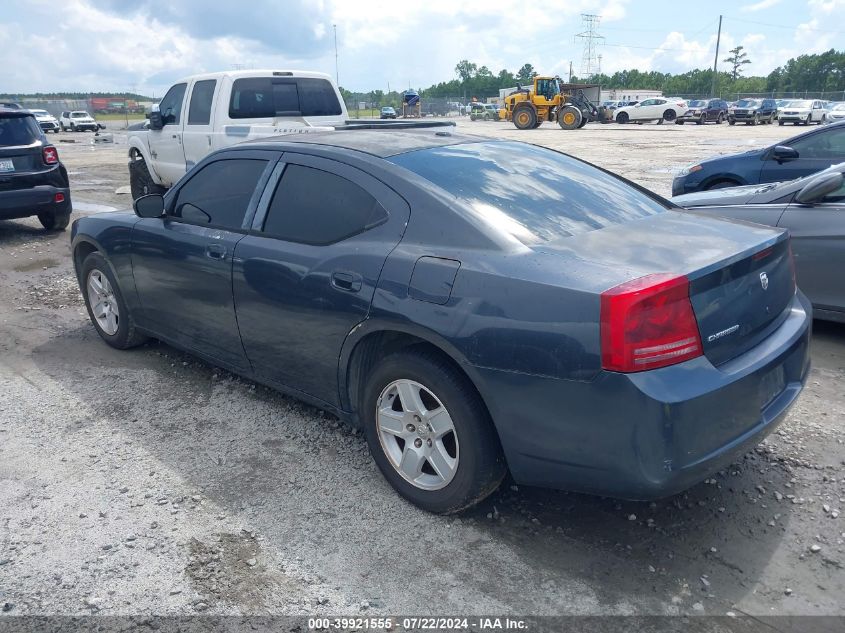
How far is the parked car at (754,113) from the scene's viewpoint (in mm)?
38281

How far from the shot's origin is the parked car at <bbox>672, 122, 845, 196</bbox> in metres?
7.45

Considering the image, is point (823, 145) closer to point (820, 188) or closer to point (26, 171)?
point (820, 188)

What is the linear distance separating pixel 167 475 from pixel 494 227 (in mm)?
2002

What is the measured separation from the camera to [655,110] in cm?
4056

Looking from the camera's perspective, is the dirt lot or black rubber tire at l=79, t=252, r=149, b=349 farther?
black rubber tire at l=79, t=252, r=149, b=349

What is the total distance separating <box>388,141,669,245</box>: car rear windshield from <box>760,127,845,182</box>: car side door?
464cm

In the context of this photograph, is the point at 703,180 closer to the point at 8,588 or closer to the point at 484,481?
the point at 484,481

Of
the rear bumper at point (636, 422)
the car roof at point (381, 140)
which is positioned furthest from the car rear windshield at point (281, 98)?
the rear bumper at point (636, 422)

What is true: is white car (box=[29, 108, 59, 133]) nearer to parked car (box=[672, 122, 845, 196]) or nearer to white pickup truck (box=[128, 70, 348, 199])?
white pickup truck (box=[128, 70, 348, 199])

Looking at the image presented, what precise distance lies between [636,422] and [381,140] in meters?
2.08

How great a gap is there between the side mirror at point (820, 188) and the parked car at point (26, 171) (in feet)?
28.9

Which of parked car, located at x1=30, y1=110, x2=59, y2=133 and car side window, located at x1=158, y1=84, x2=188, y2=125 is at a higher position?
car side window, located at x1=158, y1=84, x2=188, y2=125

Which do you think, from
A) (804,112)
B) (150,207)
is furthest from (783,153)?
(804,112)

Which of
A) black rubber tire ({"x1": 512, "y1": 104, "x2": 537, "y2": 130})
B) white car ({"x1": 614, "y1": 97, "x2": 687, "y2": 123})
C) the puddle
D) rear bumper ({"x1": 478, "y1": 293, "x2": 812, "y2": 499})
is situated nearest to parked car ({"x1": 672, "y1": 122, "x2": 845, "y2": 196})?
rear bumper ({"x1": 478, "y1": 293, "x2": 812, "y2": 499})
